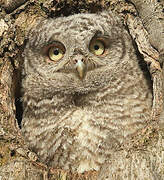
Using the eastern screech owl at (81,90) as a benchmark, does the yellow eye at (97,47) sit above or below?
above

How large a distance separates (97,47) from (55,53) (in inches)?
18.3

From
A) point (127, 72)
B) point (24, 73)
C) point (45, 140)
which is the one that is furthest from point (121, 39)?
point (45, 140)

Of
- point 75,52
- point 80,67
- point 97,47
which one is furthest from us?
point 97,47

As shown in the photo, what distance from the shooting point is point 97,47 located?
3.62 metres

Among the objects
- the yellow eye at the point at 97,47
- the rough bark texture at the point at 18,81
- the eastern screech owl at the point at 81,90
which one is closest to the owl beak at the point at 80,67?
the eastern screech owl at the point at 81,90

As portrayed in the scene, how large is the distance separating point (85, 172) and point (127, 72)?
1.17m

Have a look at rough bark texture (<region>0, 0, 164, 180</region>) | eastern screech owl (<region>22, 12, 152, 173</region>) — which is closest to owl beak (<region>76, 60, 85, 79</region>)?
eastern screech owl (<region>22, 12, 152, 173</region>)

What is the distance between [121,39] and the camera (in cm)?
366

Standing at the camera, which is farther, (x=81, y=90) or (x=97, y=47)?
(x=97, y=47)

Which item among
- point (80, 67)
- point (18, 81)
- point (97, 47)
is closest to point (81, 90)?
point (80, 67)

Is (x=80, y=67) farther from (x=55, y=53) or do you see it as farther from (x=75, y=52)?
(x=55, y=53)

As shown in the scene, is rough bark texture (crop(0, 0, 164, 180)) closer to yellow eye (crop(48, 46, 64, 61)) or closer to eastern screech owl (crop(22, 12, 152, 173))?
eastern screech owl (crop(22, 12, 152, 173))

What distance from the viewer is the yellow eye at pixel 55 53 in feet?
12.0

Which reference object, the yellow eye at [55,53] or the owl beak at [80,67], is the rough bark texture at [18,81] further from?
the owl beak at [80,67]
